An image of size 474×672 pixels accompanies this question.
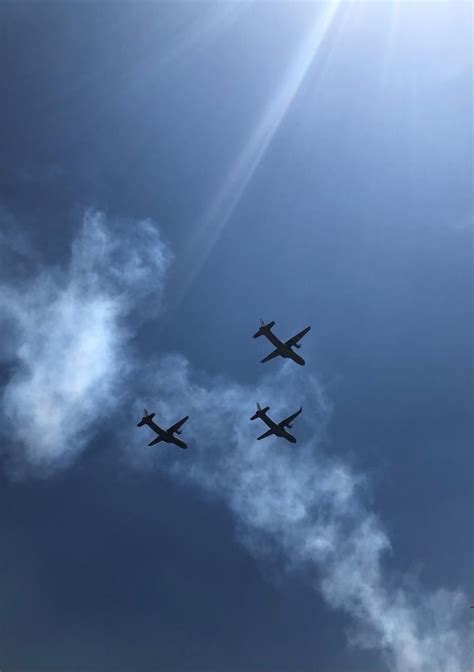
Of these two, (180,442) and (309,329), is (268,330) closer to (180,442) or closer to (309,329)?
(309,329)

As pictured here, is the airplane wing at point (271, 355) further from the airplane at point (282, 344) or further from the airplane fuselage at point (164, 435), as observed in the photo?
the airplane fuselage at point (164, 435)

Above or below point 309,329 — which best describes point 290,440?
below

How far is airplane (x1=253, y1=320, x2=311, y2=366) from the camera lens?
13250 centimetres

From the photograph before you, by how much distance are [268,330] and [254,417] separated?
21.4 metres

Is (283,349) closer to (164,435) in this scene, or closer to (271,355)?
(271,355)

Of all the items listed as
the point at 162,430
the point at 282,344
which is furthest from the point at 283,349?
the point at 162,430

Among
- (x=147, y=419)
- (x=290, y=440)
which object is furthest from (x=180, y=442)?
(x=290, y=440)

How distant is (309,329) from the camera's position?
133000 millimetres

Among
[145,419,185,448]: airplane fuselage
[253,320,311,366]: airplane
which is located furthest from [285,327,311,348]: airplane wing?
[145,419,185,448]: airplane fuselage

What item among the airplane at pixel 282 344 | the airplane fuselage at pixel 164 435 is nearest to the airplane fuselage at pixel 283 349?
the airplane at pixel 282 344

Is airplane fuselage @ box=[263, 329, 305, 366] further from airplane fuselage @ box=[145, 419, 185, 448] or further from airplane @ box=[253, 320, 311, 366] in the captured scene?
airplane fuselage @ box=[145, 419, 185, 448]

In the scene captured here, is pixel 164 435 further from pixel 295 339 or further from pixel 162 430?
pixel 295 339

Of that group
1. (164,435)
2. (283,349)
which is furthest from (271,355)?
(164,435)

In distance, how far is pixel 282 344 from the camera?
134250mm
